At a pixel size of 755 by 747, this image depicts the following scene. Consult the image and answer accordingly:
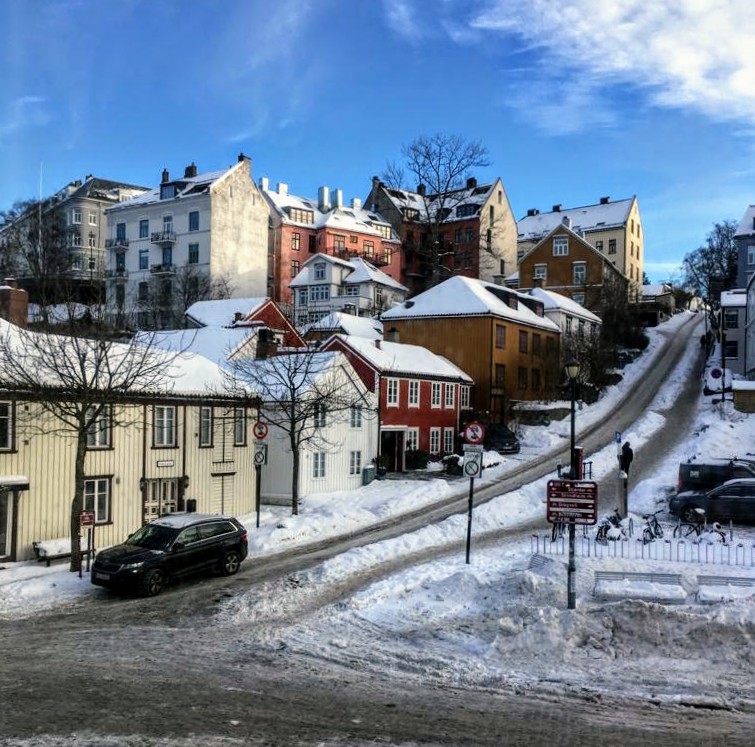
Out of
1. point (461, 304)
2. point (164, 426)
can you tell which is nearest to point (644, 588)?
point (164, 426)

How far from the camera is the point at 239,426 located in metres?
27.9

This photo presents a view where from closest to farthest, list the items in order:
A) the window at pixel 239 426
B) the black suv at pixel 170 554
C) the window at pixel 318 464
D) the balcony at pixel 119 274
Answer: the black suv at pixel 170 554, the window at pixel 239 426, the window at pixel 318 464, the balcony at pixel 119 274

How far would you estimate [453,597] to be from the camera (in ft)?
49.0

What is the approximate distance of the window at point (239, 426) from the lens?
2765cm

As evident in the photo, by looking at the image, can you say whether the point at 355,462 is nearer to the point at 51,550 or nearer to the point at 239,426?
the point at 239,426

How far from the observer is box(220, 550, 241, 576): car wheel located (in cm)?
1866

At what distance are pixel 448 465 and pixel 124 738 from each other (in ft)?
93.1

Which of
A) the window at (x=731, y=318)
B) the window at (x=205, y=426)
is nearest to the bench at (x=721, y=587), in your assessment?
the window at (x=205, y=426)

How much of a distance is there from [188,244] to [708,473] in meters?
50.2

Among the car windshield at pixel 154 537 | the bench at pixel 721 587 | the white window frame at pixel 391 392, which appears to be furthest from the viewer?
the white window frame at pixel 391 392

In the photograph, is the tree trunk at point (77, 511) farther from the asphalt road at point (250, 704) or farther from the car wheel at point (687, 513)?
the car wheel at point (687, 513)

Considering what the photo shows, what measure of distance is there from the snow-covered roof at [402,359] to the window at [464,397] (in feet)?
1.76

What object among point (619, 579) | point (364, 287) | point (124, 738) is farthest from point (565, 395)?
point (124, 738)

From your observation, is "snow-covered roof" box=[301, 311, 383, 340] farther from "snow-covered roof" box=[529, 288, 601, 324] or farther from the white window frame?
"snow-covered roof" box=[529, 288, 601, 324]
